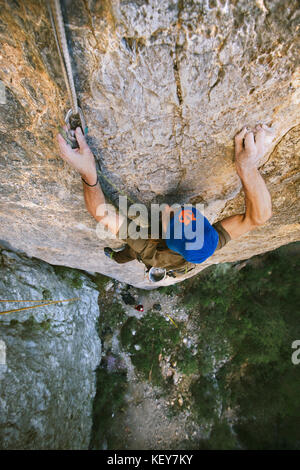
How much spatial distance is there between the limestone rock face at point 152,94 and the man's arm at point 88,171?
0.30ft

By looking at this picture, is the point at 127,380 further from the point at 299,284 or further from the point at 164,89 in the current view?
the point at 164,89

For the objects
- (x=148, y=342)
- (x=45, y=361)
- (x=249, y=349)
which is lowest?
(x=249, y=349)

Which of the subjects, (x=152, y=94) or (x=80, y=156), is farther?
(x=80, y=156)

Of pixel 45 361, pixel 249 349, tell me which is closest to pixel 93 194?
pixel 45 361

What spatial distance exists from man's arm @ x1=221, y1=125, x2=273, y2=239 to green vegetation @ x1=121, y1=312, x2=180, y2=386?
3.45m

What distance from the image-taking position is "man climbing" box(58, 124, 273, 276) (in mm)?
1518

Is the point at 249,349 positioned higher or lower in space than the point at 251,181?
lower

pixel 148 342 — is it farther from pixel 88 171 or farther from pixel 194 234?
pixel 88 171

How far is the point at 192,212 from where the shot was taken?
1.69 metres

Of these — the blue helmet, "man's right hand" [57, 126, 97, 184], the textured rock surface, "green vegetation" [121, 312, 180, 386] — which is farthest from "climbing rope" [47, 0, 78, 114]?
"green vegetation" [121, 312, 180, 386]

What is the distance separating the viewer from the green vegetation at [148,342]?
4.60 m

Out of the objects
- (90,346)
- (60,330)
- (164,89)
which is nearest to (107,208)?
(164,89)

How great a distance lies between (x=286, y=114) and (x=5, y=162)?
201cm

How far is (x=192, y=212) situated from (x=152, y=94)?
817 mm
